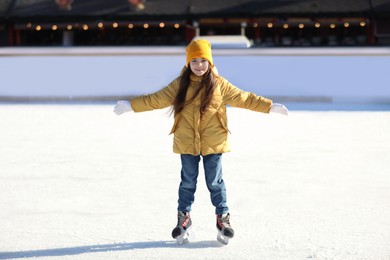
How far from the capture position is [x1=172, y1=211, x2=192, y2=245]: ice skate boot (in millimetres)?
3642

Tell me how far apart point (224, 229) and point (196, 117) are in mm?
582

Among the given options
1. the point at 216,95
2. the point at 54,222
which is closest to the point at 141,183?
the point at 54,222

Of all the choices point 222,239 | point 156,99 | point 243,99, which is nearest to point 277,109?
point 243,99

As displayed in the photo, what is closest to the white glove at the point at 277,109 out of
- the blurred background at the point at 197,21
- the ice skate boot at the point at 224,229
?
the ice skate boot at the point at 224,229

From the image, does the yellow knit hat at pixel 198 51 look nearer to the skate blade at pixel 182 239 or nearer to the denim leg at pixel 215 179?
the denim leg at pixel 215 179

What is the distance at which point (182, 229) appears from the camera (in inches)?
144

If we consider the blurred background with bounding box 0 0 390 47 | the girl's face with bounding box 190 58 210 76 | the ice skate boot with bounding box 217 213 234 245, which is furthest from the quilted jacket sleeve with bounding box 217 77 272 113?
the blurred background with bounding box 0 0 390 47

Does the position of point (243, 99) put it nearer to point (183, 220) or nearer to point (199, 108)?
point (199, 108)

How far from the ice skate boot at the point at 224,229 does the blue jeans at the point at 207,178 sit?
31 mm

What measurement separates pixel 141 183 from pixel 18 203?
107cm

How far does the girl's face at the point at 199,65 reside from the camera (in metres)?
3.50

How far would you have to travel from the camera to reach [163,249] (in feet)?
11.7

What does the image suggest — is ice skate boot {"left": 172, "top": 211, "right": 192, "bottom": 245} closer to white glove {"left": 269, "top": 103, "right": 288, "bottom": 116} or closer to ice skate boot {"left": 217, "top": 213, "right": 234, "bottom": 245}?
ice skate boot {"left": 217, "top": 213, "right": 234, "bottom": 245}

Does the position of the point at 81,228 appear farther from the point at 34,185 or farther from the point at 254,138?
the point at 254,138
